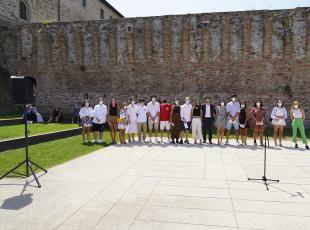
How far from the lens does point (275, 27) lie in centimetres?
1739

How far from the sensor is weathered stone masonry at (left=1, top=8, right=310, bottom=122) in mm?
17391

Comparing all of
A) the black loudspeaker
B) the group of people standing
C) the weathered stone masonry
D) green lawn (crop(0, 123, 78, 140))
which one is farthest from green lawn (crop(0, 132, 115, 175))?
the weathered stone masonry

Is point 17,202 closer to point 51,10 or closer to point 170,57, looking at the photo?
point 170,57

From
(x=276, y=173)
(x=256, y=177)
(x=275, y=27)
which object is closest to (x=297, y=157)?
(x=276, y=173)

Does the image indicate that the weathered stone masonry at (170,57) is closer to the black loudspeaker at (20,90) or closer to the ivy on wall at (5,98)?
the ivy on wall at (5,98)

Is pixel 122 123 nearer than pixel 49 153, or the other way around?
pixel 49 153

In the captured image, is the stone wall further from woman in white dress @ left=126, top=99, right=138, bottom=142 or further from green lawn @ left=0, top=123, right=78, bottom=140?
woman in white dress @ left=126, top=99, right=138, bottom=142

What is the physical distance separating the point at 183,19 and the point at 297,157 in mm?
12157

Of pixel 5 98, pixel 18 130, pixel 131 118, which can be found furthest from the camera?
pixel 5 98

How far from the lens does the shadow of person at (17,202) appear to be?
15.7 ft

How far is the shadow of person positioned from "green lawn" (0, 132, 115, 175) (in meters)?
1.87

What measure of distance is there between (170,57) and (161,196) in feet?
47.6

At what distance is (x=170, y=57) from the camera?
19.0m

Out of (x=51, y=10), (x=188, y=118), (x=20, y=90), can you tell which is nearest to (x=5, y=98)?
(x=51, y=10)
